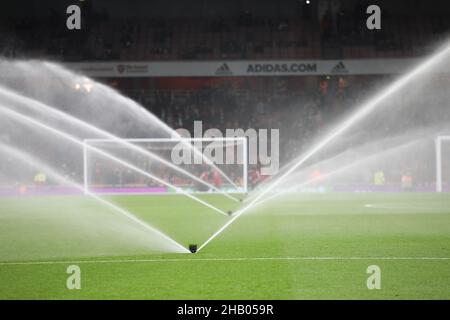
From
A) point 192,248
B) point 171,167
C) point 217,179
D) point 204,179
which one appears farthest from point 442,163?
point 192,248

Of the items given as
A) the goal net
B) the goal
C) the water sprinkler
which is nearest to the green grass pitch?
the water sprinkler

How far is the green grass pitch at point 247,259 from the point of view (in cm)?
673

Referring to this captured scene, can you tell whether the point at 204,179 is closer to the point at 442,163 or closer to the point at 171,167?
the point at 171,167

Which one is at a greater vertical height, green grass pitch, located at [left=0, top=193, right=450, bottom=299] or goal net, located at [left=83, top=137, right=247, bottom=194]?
goal net, located at [left=83, top=137, right=247, bottom=194]

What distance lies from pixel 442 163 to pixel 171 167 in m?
13.2

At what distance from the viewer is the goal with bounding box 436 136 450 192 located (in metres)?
27.1

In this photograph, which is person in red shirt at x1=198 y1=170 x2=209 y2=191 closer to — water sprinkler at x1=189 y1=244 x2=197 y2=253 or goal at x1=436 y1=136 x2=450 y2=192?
goal at x1=436 y1=136 x2=450 y2=192

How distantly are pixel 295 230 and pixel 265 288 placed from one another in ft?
18.9

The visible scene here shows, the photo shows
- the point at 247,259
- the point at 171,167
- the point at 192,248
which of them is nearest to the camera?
the point at 247,259

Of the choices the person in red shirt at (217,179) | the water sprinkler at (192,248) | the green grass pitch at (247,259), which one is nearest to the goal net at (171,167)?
the person in red shirt at (217,179)

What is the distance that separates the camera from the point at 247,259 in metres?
8.81

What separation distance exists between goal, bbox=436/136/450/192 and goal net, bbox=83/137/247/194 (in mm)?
8932

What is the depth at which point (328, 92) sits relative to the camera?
36.6 m
